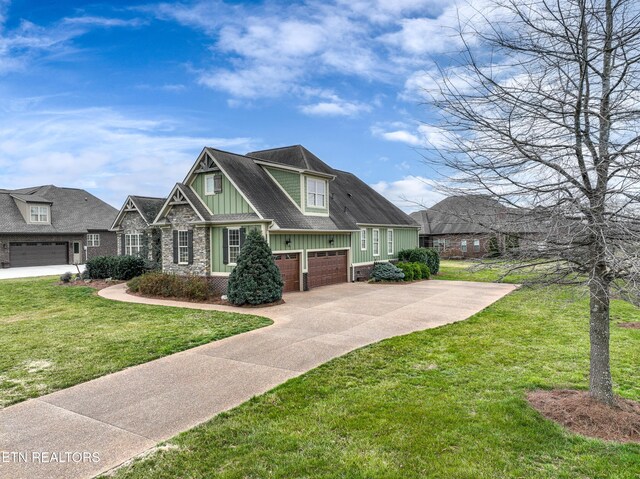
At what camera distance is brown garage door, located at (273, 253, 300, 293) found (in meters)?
16.7

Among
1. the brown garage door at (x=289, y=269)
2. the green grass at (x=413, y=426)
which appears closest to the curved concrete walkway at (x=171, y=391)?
the green grass at (x=413, y=426)

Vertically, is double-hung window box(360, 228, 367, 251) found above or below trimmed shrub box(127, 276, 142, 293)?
above

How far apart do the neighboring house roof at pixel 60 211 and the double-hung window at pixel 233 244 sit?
77.2 ft

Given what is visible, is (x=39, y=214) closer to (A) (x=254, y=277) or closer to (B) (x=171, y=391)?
(A) (x=254, y=277)

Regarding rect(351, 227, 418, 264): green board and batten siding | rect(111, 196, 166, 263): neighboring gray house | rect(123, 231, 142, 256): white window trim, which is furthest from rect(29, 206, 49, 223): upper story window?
rect(351, 227, 418, 264): green board and batten siding

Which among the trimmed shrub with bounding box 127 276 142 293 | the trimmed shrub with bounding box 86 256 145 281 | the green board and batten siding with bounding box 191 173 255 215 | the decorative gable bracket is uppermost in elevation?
the decorative gable bracket

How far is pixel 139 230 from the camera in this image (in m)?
22.7

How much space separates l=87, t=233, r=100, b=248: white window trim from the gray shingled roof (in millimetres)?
13385

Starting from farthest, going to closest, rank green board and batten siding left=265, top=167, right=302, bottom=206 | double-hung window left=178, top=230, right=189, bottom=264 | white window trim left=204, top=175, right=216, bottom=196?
green board and batten siding left=265, top=167, right=302, bottom=206, double-hung window left=178, top=230, right=189, bottom=264, white window trim left=204, top=175, right=216, bottom=196

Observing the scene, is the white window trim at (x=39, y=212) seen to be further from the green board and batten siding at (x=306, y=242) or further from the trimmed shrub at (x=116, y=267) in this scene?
the green board and batten siding at (x=306, y=242)

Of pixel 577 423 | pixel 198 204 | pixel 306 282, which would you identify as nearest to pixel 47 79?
pixel 198 204

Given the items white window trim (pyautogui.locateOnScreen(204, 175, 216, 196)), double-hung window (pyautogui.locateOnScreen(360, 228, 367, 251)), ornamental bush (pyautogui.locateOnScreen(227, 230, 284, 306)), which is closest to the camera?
ornamental bush (pyautogui.locateOnScreen(227, 230, 284, 306))

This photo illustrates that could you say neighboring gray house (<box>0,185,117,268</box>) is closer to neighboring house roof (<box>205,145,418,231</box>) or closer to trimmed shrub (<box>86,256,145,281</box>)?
trimmed shrub (<box>86,256,145,281</box>)

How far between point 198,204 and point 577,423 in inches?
619
